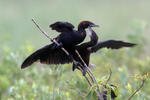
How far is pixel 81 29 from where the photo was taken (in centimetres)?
602

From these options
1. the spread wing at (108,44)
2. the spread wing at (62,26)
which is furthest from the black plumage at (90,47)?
the spread wing at (62,26)

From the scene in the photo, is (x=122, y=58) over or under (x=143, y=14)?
over

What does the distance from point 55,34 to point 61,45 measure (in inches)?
278

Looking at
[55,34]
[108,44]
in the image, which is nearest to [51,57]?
[108,44]

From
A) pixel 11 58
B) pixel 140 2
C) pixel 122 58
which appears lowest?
pixel 140 2

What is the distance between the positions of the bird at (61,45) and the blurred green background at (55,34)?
0.12 metres

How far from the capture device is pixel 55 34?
42.9ft

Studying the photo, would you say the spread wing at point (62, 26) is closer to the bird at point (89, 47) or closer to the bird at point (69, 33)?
the bird at point (69, 33)

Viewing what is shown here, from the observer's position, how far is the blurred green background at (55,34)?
23.3 ft

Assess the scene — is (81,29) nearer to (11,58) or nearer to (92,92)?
(92,92)

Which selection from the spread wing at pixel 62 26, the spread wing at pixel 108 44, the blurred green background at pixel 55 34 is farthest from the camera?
the blurred green background at pixel 55 34

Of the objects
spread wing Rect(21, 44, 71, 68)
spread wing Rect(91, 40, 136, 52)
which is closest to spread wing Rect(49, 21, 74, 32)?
spread wing Rect(21, 44, 71, 68)

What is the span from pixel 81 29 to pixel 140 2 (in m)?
12.3

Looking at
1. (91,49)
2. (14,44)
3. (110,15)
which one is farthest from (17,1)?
(91,49)
